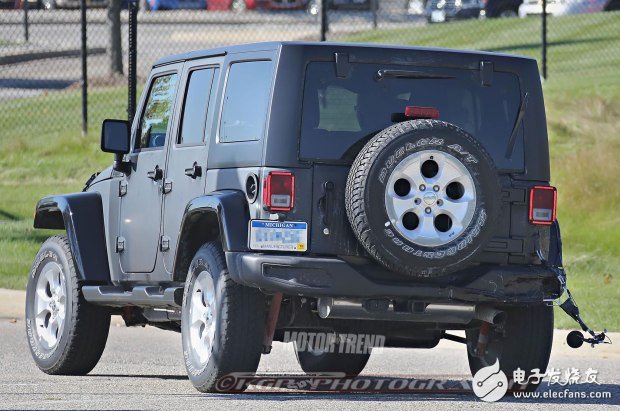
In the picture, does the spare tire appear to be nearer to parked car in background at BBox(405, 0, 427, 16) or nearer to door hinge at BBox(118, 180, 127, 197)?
door hinge at BBox(118, 180, 127, 197)

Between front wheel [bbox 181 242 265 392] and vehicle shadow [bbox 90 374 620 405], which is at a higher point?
front wheel [bbox 181 242 265 392]

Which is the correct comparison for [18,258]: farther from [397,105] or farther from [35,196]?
[397,105]

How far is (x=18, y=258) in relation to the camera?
15.4 meters

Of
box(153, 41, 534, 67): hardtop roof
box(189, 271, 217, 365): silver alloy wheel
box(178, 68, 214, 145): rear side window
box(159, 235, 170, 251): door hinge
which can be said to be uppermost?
box(153, 41, 534, 67): hardtop roof

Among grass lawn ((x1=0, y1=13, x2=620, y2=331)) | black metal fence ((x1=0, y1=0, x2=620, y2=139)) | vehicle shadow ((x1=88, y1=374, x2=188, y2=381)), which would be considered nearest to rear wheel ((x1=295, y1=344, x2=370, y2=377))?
vehicle shadow ((x1=88, y1=374, x2=188, y2=381))

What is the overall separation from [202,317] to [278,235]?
2.67ft

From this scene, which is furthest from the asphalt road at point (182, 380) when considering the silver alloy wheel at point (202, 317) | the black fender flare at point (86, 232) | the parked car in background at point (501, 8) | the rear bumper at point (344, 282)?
the parked car in background at point (501, 8)

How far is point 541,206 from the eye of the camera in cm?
844

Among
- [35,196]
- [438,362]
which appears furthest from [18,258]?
[438,362]

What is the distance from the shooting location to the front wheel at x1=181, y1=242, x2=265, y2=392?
8.03 m

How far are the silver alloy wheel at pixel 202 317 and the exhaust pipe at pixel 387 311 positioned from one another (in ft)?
2.02

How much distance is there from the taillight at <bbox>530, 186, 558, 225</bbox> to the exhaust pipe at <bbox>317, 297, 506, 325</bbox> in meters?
0.62

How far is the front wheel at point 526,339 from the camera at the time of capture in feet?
28.7

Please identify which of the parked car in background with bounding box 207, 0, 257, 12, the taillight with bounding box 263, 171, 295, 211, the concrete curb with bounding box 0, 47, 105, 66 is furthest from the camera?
the parked car in background with bounding box 207, 0, 257, 12
